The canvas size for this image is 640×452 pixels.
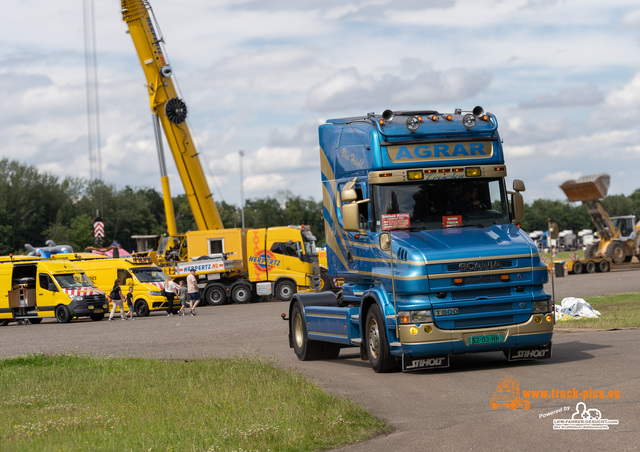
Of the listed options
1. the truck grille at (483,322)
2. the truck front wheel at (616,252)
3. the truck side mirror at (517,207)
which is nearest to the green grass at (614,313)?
the truck side mirror at (517,207)

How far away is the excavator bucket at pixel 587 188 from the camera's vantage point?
50375 millimetres

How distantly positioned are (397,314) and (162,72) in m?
29.0

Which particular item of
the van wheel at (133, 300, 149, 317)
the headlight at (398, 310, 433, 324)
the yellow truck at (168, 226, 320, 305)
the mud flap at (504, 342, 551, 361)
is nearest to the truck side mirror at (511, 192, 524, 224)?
the mud flap at (504, 342, 551, 361)

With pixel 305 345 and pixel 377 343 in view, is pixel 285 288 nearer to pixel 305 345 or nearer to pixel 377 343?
pixel 305 345

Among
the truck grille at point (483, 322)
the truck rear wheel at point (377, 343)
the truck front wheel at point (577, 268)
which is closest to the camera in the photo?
the truck grille at point (483, 322)

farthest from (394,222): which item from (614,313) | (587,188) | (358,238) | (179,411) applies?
(587,188)

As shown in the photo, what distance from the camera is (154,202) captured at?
13588 cm

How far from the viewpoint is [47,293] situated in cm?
3441

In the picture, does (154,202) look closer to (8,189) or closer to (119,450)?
(8,189)

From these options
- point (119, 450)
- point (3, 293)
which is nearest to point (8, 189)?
point (3, 293)

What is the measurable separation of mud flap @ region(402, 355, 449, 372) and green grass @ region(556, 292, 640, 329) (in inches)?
274

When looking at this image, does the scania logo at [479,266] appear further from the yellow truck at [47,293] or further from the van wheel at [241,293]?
the van wheel at [241,293]

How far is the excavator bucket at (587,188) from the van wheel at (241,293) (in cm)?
2069

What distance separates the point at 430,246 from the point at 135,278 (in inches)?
988
